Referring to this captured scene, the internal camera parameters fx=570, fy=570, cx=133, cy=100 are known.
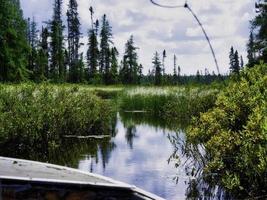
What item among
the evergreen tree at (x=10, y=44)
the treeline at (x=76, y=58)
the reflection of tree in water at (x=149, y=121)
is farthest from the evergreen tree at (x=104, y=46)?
the reflection of tree in water at (x=149, y=121)

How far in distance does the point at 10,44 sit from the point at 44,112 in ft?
126

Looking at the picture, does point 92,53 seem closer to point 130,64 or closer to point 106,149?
point 130,64

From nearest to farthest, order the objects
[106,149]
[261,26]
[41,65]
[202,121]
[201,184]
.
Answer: [201,184] → [202,121] → [106,149] → [261,26] → [41,65]

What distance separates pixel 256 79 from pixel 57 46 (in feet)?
229

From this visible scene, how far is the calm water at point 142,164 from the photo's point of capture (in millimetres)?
10766

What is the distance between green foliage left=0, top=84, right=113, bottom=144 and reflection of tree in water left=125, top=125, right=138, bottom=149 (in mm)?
1314

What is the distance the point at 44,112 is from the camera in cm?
1478

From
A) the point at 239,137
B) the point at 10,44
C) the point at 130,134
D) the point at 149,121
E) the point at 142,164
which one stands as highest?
the point at 10,44

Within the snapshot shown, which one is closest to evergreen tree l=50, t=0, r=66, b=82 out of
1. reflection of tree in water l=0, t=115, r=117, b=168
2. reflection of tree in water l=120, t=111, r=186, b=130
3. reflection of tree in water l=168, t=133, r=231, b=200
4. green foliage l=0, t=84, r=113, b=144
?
reflection of tree in water l=120, t=111, r=186, b=130

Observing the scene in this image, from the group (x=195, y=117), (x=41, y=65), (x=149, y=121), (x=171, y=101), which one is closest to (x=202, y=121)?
(x=195, y=117)

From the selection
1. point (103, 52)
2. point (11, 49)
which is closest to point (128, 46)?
point (103, 52)

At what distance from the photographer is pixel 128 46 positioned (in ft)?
292

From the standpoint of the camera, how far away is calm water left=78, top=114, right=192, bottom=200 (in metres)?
10.8

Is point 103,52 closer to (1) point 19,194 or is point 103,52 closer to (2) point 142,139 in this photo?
(2) point 142,139
